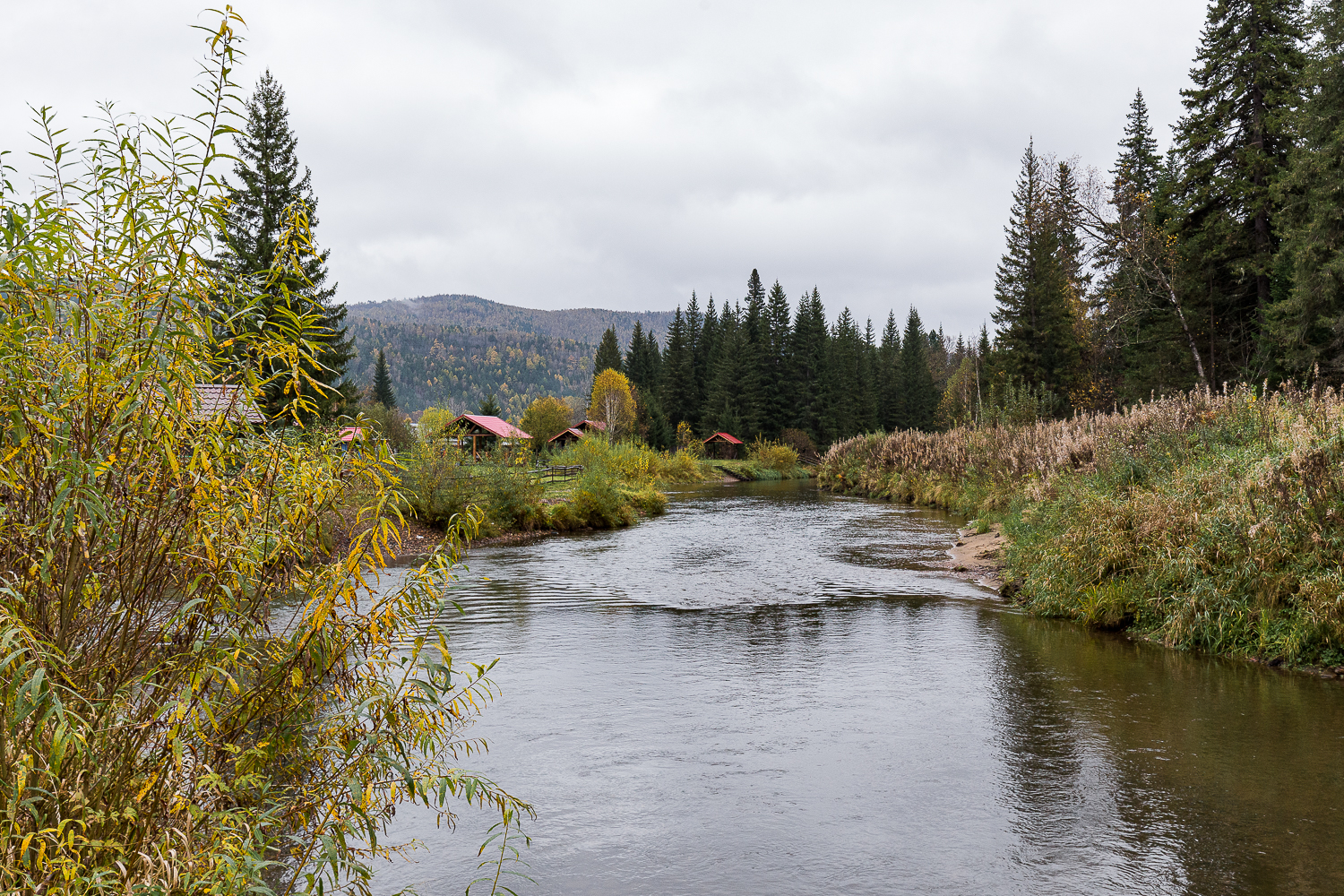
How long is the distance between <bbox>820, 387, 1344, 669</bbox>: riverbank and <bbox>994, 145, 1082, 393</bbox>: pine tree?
3668 centimetres

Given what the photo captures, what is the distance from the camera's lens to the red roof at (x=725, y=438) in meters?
72.7

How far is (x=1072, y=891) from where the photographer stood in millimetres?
4527

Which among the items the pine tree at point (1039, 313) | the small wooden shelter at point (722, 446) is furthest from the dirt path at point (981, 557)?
the small wooden shelter at point (722, 446)

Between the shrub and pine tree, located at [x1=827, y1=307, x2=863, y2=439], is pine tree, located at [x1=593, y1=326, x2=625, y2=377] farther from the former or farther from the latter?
the shrub

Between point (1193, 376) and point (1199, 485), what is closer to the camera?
point (1199, 485)

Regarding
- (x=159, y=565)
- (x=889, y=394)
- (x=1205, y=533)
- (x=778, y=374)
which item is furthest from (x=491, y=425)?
(x=159, y=565)

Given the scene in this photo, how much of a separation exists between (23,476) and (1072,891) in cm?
515

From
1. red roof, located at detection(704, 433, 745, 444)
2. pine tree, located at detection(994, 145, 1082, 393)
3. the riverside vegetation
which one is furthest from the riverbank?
red roof, located at detection(704, 433, 745, 444)

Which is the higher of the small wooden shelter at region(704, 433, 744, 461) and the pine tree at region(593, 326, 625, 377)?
the pine tree at region(593, 326, 625, 377)

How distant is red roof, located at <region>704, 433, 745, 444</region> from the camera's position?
72688mm

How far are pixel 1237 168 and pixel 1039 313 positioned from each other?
21.0 m

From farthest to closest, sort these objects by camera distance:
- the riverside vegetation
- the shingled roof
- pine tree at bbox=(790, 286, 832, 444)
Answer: pine tree at bbox=(790, 286, 832, 444) < the shingled roof < the riverside vegetation

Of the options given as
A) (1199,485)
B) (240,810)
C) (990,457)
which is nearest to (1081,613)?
(1199,485)

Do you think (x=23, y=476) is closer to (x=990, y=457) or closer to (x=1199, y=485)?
(x=1199, y=485)
